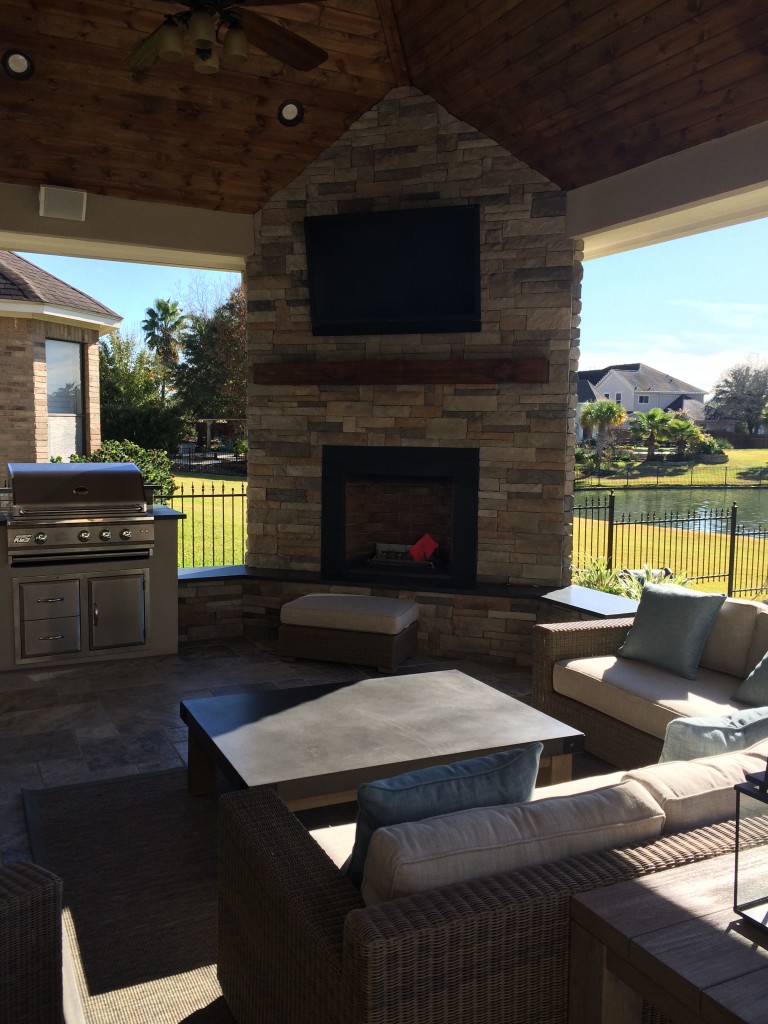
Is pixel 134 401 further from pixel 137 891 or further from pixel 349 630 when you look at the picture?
pixel 137 891

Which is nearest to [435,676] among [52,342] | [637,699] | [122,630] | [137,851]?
[637,699]

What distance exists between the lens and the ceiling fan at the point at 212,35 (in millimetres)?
3539

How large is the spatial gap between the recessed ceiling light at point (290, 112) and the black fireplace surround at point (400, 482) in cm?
234

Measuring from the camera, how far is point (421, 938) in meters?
1.63

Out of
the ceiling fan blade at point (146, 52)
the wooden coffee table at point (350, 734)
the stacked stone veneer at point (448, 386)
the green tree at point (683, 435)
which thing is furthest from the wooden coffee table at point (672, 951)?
the green tree at point (683, 435)

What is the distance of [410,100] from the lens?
6309 mm

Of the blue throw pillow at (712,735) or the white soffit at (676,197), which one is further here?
the white soffit at (676,197)

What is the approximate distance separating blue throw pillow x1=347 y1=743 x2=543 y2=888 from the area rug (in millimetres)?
910

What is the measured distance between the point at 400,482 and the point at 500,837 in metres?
5.08

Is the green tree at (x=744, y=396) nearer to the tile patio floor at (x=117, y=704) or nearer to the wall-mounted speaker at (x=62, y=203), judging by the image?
the tile patio floor at (x=117, y=704)

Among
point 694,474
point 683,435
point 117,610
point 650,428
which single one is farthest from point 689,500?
point 117,610

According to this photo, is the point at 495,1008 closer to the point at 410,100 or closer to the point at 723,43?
the point at 723,43

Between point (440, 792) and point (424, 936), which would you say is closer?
point (424, 936)

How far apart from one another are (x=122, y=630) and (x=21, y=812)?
2.43 meters
